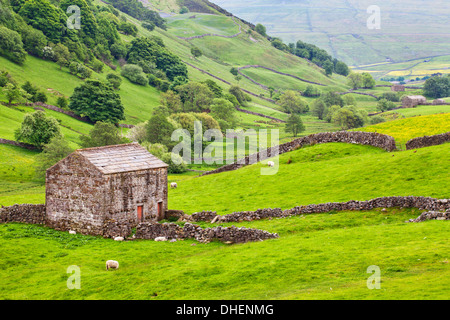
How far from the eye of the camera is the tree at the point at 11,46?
116 meters

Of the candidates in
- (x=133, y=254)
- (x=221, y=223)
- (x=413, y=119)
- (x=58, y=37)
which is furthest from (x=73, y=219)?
(x=58, y=37)

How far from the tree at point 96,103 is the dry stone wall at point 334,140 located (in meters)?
57.7

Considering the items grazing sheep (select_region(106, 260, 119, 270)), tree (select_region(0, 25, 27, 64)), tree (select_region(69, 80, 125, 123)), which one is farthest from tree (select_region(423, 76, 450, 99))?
grazing sheep (select_region(106, 260, 119, 270))

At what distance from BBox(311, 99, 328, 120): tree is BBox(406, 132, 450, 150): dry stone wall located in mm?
118705

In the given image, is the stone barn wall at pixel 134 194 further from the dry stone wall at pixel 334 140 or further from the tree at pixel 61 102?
the tree at pixel 61 102

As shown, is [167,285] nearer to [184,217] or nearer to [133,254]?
[133,254]

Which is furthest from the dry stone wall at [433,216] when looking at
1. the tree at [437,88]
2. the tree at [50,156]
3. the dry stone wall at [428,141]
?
the tree at [437,88]

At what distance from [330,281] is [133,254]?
12.4 m

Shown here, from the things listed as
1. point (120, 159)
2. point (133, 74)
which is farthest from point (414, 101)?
point (120, 159)

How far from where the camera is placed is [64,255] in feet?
94.9

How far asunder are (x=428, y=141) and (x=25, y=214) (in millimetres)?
33381

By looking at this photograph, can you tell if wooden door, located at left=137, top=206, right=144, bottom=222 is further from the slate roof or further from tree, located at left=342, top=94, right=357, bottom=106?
tree, located at left=342, top=94, right=357, bottom=106

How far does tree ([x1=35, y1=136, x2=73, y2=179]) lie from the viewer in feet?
225
